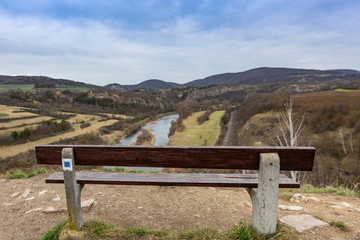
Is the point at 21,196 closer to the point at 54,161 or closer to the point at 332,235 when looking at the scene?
the point at 54,161

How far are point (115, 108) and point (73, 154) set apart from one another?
111612 mm

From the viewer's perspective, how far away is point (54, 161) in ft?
7.72

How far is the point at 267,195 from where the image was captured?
2148 mm

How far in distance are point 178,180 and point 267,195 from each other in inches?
41.7

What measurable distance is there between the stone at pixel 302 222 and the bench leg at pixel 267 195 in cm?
85

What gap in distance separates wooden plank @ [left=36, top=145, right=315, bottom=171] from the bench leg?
11cm

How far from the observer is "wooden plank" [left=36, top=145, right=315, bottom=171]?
7.11 ft

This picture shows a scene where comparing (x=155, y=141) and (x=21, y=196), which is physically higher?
(x=21, y=196)

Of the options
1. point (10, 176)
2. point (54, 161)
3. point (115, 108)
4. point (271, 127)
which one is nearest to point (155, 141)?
point (271, 127)

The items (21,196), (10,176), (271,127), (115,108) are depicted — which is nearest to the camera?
(21,196)

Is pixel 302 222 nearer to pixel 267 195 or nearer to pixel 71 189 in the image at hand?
pixel 267 195

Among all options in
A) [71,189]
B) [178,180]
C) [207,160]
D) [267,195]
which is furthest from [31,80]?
[267,195]

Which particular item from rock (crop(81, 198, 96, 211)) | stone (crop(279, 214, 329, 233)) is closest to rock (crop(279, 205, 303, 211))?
stone (crop(279, 214, 329, 233))

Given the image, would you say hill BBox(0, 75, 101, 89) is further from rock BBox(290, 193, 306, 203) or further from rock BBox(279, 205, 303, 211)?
rock BBox(279, 205, 303, 211)
